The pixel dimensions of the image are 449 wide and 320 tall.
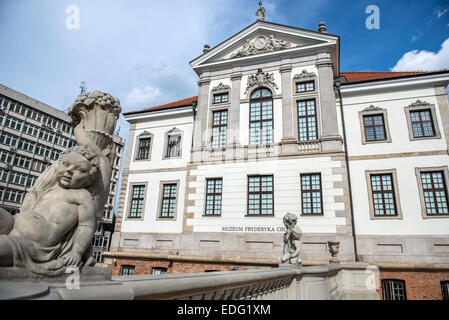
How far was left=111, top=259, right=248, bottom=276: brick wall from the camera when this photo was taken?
52.9 ft

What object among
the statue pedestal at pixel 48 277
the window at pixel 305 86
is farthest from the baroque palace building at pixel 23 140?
the statue pedestal at pixel 48 277

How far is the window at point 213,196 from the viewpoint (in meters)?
17.8

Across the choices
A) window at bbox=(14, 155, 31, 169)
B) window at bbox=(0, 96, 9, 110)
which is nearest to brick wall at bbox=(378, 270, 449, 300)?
window at bbox=(14, 155, 31, 169)

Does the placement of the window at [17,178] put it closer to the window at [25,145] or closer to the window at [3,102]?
the window at [25,145]

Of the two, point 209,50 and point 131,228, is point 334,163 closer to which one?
point 209,50

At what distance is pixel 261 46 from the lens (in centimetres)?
2000

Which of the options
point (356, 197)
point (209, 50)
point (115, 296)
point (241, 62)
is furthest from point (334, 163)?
point (115, 296)

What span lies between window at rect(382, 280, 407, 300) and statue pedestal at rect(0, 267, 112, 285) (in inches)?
583

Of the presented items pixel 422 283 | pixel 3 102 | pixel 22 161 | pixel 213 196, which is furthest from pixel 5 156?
pixel 422 283

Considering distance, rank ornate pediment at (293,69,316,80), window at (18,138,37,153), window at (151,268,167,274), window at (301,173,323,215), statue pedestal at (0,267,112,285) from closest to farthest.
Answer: statue pedestal at (0,267,112,285), window at (301,173,323,215), window at (151,268,167,274), ornate pediment at (293,69,316,80), window at (18,138,37,153)

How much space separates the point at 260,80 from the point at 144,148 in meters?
9.96

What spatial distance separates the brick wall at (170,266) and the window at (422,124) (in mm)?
11818

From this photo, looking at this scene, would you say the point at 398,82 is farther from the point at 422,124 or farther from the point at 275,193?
the point at 275,193

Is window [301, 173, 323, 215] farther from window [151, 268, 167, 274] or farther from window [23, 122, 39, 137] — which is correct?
window [23, 122, 39, 137]
